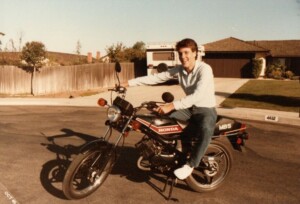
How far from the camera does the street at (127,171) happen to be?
15.4 feet

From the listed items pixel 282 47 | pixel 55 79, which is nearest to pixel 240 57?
pixel 282 47

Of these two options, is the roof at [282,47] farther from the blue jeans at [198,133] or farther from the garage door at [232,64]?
the blue jeans at [198,133]

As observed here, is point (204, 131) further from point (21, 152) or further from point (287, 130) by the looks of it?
point (287, 130)

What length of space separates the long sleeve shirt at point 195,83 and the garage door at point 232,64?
3128 cm

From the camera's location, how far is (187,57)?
4.57 m

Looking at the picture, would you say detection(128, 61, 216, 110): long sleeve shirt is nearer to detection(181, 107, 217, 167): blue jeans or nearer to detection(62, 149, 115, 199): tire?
detection(181, 107, 217, 167): blue jeans

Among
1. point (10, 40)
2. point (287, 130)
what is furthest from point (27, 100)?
point (10, 40)

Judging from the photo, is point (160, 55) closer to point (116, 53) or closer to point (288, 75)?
point (116, 53)

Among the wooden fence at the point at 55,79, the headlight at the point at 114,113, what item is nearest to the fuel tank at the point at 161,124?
the headlight at the point at 114,113

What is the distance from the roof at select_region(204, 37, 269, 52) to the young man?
31787 mm

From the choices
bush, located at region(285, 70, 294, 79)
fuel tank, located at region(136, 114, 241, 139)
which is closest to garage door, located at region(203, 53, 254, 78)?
bush, located at region(285, 70, 294, 79)

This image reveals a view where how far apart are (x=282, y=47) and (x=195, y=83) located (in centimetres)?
3929


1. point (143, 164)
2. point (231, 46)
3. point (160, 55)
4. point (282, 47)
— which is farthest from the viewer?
point (282, 47)

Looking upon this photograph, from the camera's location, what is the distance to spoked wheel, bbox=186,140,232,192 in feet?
16.0
